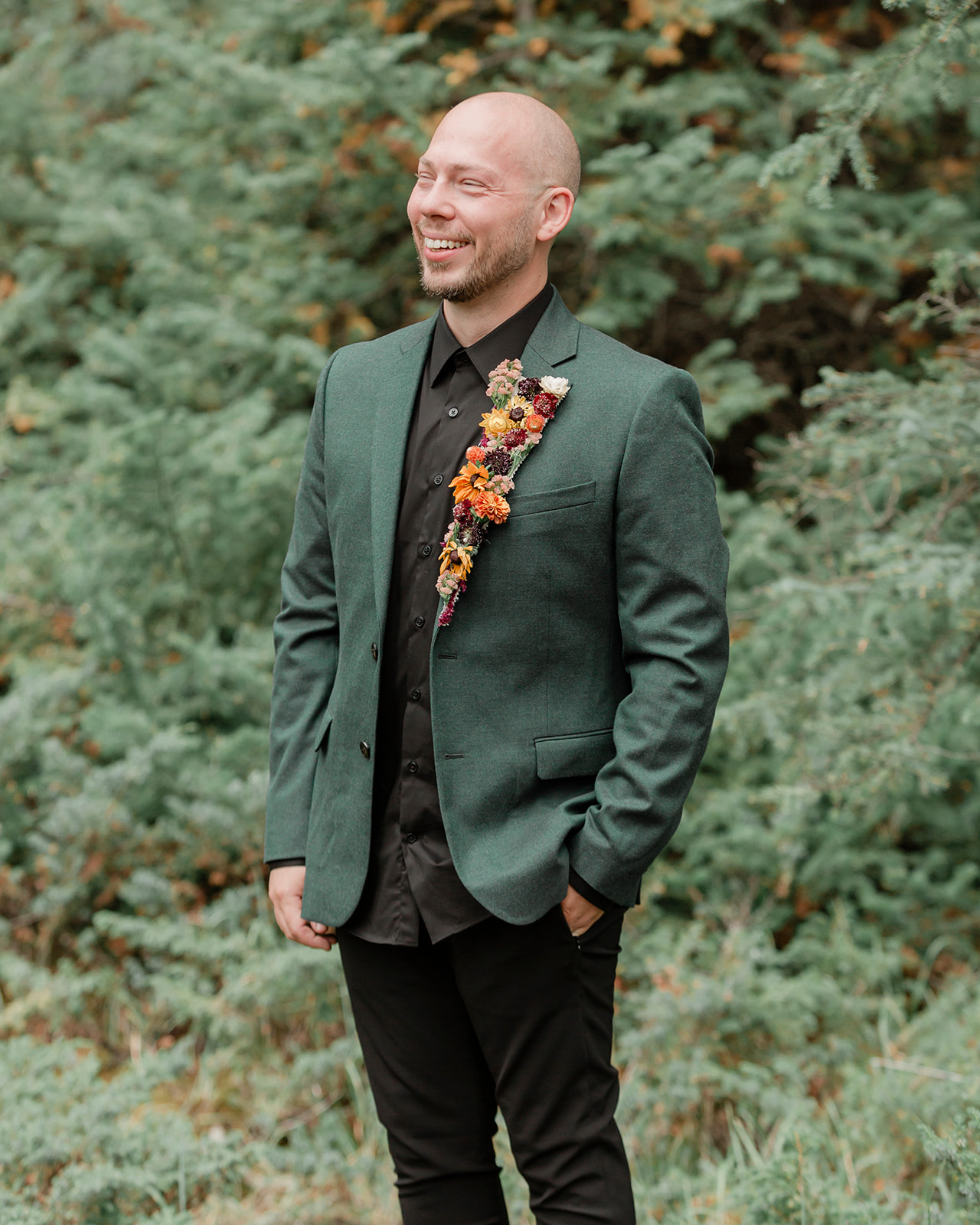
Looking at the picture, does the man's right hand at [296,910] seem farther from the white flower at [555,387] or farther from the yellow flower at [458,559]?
the white flower at [555,387]

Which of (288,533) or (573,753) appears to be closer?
(573,753)

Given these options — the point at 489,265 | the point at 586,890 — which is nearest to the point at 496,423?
the point at 489,265

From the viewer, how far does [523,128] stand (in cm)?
172

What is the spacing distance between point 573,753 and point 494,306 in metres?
0.75

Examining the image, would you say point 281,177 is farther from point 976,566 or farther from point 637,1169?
point 637,1169

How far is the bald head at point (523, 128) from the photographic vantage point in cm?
171

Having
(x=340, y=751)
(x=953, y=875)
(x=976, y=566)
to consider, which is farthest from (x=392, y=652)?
(x=953, y=875)

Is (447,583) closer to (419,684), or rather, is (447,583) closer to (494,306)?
(419,684)

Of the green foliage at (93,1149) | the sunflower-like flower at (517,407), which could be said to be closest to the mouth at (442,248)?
the sunflower-like flower at (517,407)

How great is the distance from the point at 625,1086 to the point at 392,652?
1.65 m

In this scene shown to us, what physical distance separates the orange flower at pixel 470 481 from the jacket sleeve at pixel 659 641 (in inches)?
8.3

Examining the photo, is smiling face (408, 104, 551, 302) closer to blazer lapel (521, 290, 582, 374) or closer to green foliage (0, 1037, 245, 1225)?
blazer lapel (521, 290, 582, 374)

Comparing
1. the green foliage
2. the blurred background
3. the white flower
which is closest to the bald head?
the white flower

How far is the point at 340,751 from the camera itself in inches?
74.2
